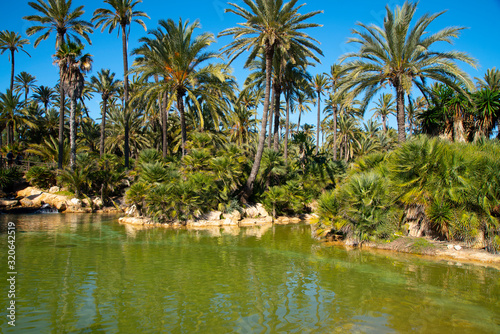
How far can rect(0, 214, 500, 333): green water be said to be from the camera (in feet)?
16.9

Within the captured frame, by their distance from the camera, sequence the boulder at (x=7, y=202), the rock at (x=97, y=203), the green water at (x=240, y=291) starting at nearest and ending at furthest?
the green water at (x=240, y=291), the boulder at (x=7, y=202), the rock at (x=97, y=203)

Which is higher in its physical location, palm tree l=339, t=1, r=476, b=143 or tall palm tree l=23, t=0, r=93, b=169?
tall palm tree l=23, t=0, r=93, b=169

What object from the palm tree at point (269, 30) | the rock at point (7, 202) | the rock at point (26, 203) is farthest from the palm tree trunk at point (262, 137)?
the rock at point (7, 202)

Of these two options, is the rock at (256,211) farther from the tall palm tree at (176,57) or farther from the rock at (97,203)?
the rock at (97,203)

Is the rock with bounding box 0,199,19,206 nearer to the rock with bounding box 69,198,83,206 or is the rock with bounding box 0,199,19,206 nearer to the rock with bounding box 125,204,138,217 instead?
the rock with bounding box 69,198,83,206

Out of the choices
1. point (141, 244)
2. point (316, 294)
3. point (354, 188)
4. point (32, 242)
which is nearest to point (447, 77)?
point (354, 188)

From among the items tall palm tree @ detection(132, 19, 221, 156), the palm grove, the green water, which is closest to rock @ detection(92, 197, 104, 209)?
the palm grove

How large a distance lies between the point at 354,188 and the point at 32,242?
1144 centimetres

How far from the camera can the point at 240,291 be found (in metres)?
6.69

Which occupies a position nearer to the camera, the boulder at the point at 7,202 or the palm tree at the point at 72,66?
the boulder at the point at 7,202

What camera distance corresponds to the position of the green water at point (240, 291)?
16.9ft

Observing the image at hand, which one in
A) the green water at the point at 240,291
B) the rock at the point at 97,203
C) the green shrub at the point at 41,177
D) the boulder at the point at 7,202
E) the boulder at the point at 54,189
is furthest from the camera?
the green shrub at the point at 41,177

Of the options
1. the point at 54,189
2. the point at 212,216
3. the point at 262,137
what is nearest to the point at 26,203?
the point at 54,189

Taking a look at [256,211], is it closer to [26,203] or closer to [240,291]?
[240,291]
